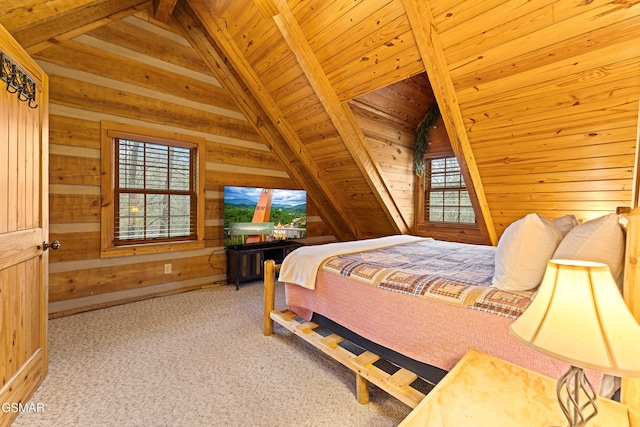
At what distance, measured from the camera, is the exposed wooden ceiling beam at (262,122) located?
11.6ft

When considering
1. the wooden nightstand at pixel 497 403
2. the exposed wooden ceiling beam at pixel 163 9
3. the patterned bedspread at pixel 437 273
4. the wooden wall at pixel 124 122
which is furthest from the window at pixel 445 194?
the exposed wooden ceiling beam at pixel 163 9

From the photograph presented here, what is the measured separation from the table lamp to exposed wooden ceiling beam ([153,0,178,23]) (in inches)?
157

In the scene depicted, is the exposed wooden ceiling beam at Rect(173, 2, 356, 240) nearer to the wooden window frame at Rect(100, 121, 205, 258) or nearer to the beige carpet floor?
the wooden window frame at Rect(100, 121, 205, 258)

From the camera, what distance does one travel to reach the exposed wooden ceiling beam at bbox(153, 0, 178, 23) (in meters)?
3.14

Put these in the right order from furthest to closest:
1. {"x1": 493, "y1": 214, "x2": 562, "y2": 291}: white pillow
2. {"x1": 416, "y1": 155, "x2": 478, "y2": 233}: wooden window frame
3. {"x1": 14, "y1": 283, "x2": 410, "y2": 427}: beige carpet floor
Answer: {"x1": 416, "y1": 155, "x2": 478, "y2": 233}: wooden window frame, {"x1": 14, "y1": 283, "x2": 410, "y2": 427}: beige carpet floor, {"x1": 493, "y1": 214, "x2": 562, "y2": 291}: white pillow

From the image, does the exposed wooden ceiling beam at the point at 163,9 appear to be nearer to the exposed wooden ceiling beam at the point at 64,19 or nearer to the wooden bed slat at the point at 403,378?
the exposed wooden ceiling beam at the point at 64,19

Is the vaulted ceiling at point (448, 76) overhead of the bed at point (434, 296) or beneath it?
overhead

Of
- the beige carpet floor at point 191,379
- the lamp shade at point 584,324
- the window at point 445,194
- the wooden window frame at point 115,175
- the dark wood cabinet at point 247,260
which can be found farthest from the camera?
the window at point 445,194

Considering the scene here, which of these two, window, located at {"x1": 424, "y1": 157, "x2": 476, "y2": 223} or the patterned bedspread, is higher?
window, located at {"x1": 424, "y1": 157, "x2": 476, "y2": 223}

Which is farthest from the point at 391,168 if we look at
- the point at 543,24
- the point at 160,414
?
the point at 160,414

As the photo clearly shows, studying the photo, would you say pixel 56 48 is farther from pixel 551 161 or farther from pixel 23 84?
pixel 551 161

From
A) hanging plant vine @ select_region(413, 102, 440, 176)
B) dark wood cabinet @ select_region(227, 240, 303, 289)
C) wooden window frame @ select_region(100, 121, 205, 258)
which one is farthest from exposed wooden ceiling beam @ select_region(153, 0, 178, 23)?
hanging plant vine @ select_region(413, 102, 440, 176)

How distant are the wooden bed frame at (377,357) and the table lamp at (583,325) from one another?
14.3 inches

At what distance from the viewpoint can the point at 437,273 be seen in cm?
180
